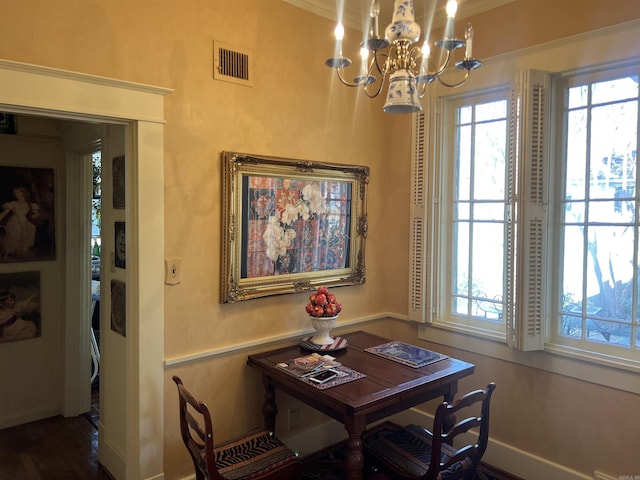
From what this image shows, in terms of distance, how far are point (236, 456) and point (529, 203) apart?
6.67 ft

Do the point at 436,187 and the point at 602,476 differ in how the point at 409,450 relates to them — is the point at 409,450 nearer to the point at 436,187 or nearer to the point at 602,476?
the point at 602,476

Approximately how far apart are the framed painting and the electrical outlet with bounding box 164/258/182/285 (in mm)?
260

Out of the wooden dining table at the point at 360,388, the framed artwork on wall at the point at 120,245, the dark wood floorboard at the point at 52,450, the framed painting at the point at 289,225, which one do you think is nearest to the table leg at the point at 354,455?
the wooden dining table at the point at 360,388

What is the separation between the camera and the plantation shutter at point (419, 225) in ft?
10.3

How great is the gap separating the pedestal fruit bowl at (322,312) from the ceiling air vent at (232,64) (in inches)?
50.6

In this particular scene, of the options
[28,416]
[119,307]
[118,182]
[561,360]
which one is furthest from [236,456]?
[28,416]

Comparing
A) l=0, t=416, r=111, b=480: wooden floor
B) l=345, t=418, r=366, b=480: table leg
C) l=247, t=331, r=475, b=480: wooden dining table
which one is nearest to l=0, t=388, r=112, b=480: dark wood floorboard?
l=0, t=416, r=111, b=480: wooden floor

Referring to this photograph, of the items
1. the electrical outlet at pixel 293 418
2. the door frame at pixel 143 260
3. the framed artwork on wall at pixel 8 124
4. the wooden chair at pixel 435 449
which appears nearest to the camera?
the wooden chair at pixel 435 449

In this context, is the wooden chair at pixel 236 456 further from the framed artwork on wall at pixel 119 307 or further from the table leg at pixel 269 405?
the framed artwork on wall at pixel 119 307

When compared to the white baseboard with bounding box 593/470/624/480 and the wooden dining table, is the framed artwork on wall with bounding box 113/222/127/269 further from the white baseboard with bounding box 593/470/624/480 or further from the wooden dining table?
the white baseboard with bounding box 593/470/624/480

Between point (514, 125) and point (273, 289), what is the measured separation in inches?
66.5

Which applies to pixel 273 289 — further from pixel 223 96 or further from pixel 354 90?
pixel 354 90

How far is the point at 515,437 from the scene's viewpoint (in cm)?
280

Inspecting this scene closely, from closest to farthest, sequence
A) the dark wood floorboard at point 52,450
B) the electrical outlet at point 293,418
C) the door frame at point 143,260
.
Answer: the door frame at point 143,260 < the dark wood floorboard at point 52,450 < the electrical outlet at point 293,418
